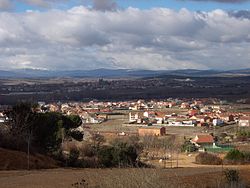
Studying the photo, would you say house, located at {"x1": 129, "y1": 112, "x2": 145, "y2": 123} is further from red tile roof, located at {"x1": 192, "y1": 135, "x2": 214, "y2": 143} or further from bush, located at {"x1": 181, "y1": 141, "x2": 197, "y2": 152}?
bush, located at {"x1": 181, "y1": 141, "x2": 197, "y2": 152}

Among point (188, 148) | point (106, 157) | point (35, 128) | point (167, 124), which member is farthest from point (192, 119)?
point (106, 157)

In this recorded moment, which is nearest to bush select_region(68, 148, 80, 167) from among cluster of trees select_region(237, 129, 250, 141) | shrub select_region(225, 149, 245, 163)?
shrub select_region(225, 149, 245, 163)

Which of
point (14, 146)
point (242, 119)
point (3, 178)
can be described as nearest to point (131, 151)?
point (14, 146)

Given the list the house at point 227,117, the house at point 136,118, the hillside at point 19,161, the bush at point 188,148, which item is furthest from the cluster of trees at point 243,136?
the hillside at point 19,161

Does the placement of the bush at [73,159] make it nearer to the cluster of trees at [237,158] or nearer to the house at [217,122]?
the cluster of trees at [237,158]

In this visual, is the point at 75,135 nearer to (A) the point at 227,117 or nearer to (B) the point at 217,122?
(B) the point at 217,122

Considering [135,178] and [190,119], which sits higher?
[135,178]

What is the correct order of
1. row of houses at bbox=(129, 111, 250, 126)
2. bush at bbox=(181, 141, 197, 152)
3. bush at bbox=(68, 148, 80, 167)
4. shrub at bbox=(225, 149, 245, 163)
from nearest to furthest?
bush at bbox=(68, 148, 80, 167), shrub at bbox=(225, 149, 245, 163), bush at bbox=(181, 141, 197, 152), row of houses at bbox=(129, 111, 250, 126)

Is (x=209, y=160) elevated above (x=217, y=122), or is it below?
above

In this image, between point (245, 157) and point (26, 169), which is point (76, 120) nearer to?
point (245, 157)

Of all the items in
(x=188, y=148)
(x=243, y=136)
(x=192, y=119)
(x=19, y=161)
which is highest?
(x=19, y=161)

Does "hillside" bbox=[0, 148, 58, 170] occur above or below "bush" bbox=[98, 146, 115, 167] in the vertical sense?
above
